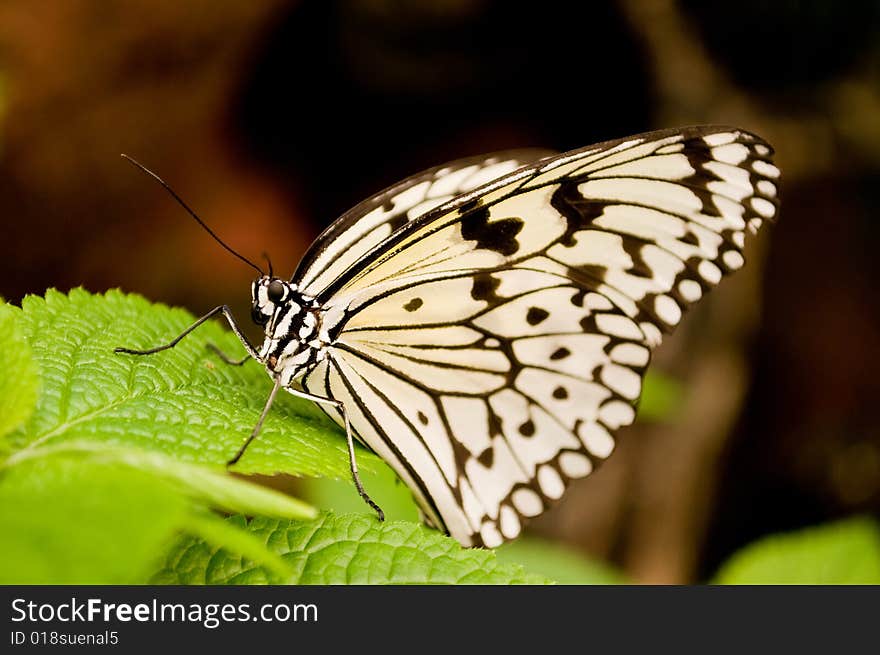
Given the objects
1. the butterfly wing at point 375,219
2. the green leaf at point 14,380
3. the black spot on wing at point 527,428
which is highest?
the butterfly wing at point 375,219

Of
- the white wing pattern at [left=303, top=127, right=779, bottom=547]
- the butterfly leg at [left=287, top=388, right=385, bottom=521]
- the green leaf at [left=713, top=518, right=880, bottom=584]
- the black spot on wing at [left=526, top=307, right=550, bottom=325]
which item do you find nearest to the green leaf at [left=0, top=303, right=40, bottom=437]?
the butterfly leg at [left=287, top=388, right=385, bottom=521]

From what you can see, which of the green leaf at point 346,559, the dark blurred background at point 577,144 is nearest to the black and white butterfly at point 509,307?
the green leaf at point 346,559

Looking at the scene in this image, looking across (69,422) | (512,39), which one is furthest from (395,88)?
(69,422)

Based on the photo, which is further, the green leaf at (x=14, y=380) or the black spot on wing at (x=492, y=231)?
the black spot on wing at (x=492, y=231)

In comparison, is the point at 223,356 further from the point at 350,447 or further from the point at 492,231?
the point at 492,231

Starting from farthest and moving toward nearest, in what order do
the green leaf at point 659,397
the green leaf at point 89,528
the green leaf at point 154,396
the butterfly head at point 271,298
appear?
1. the green leaf at point 659,397
2. the butterfly head at point 271,298
3. the green leaf at point 154,396
4. the green leaf at point 89,528

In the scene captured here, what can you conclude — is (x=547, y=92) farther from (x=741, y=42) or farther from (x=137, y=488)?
(x=137, y=488)

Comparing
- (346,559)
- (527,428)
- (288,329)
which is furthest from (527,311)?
(346,559)

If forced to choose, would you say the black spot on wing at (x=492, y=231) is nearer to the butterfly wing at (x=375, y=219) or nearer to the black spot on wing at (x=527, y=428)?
the butterfly wing at (x=375, y=219)
